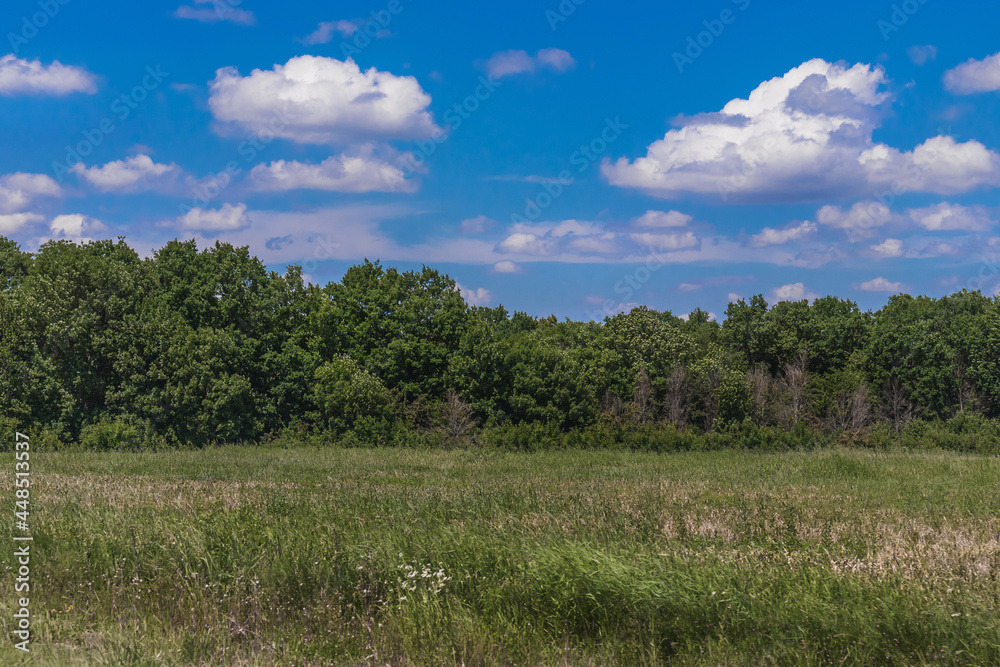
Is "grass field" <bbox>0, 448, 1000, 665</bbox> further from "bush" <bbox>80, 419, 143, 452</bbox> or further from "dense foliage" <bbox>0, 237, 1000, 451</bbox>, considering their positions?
"dense foliage" <bbox>0, 237, 1000, 451</bbox>

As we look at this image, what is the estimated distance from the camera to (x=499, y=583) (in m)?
7.30

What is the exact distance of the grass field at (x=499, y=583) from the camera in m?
5.96

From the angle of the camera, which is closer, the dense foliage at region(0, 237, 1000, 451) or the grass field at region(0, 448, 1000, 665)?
the grass field at region(0, 448, 1000, 665)

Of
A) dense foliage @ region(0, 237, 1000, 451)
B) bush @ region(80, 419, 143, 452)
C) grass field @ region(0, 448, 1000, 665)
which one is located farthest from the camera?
dense foliage @ region(0, 237, 1000, 451)

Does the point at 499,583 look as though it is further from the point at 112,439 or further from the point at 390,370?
the point at 390,370

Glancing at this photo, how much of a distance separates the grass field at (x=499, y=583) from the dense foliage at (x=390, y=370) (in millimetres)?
26576

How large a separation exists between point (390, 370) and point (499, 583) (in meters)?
41.8

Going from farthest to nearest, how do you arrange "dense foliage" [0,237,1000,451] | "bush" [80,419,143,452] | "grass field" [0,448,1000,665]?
1. "dense foliage" [0,237,1000,451]
2. "bush" [80,419,143,452]
3. "grass field" [0,448,1000,665]

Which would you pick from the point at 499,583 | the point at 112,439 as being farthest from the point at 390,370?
the point at 499,583

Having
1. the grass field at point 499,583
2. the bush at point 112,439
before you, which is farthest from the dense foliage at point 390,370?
the grass field at point 499,583

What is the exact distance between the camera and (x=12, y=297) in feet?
136

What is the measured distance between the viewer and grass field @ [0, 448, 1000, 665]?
596cm

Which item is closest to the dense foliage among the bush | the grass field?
the bush

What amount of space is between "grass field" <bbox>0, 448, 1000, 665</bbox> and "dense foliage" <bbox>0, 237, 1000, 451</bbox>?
87.2ft
